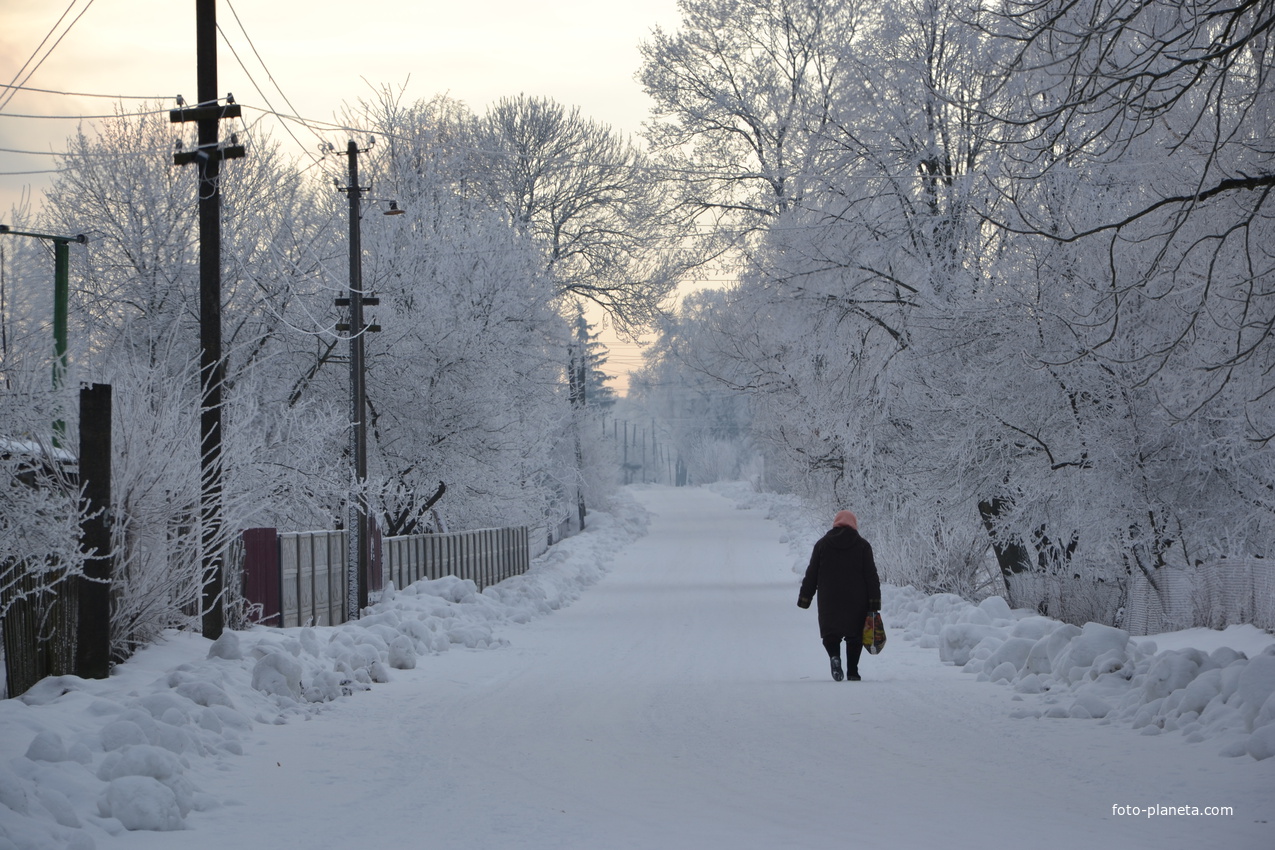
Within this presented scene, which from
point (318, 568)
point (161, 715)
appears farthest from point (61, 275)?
point (161, 715)

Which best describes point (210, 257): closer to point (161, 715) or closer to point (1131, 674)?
point (161, 715)

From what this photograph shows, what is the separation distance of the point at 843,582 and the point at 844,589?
8 cm

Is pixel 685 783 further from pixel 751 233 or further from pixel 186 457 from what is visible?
pixel 751 233

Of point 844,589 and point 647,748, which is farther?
point 844,589

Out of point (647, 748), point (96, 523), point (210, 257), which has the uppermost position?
point (210, 257)

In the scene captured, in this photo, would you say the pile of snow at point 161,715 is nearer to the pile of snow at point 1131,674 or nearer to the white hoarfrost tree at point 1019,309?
the pile of snow at point 1131,674

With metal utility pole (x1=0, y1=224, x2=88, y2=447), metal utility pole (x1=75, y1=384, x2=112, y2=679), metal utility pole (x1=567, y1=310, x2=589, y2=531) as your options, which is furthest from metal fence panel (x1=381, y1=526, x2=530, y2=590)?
metal utility pole (x1=75, y1=384, x2=112, y2=679)

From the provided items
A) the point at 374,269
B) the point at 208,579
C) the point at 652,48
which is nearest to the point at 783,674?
the point at 208,579

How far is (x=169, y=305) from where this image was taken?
71.1 feet

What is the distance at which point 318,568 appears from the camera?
59.8ft

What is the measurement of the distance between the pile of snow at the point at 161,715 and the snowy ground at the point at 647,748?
0.07 ft

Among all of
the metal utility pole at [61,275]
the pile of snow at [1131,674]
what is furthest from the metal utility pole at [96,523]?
the metal utility pole at [61,275]

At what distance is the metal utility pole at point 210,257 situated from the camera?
41.8ft

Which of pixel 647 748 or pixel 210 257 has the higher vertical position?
pixel 210 257
